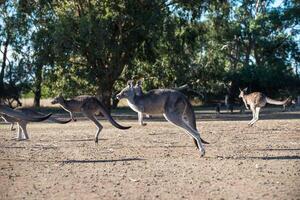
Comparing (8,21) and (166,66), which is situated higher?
(8,21)

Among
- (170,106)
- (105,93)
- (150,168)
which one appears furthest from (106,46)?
(150,168)

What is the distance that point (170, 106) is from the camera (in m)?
13.3

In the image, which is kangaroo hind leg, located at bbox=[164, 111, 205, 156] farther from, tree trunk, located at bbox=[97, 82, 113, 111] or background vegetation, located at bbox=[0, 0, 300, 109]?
tree trunk, located at bbox=[97, 82, 113, 111]

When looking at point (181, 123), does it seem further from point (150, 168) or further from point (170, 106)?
point (150, 168)

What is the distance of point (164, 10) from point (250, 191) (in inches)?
980

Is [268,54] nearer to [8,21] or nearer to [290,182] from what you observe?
[8,21]

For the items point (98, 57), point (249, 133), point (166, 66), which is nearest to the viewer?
point (249, 133)

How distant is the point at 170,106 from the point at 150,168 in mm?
2509

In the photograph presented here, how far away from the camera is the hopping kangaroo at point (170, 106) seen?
13070 mm

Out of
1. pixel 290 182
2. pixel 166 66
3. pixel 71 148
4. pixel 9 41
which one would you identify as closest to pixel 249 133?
pixel 71 148

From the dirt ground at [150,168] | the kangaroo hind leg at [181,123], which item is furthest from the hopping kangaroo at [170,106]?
the dirt ground at [150,168]

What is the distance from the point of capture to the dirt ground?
8.78 m

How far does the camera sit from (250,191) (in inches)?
343

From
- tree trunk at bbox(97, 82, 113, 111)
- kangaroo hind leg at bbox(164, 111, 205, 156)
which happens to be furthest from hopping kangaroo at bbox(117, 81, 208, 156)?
tree trunk at bbox(97, 82, 113, 111)
